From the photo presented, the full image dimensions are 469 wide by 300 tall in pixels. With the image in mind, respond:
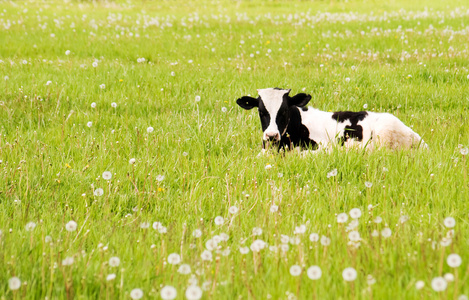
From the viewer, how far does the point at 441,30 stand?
15789mm

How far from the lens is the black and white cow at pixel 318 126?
598 cm

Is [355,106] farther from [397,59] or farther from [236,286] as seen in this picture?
[236,286]

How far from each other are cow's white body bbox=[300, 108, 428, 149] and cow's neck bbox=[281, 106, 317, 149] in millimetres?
68

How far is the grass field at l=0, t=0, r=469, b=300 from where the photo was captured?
2896mm

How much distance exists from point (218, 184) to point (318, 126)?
231 centimetres

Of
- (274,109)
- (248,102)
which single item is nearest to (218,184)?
(274,109)

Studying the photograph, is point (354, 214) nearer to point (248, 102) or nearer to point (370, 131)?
point (370, 131)

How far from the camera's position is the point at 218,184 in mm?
4785

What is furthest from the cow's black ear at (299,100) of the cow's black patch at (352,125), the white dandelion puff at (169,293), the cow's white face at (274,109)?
the white dandelion puff at (169,293)

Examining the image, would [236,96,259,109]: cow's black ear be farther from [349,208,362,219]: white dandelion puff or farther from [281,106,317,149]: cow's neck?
[349,208,362,219]: white dandelion puff

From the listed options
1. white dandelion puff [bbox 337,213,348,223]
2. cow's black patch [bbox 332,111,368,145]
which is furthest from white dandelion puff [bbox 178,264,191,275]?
cow's black patch [bbox 332,111,368,145]

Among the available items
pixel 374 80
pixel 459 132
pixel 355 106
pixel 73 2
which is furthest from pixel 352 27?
pixel 73 2

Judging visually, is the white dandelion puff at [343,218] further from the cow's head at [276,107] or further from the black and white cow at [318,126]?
the cow's head at [276,107]

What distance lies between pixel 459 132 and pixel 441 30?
35.4ft
